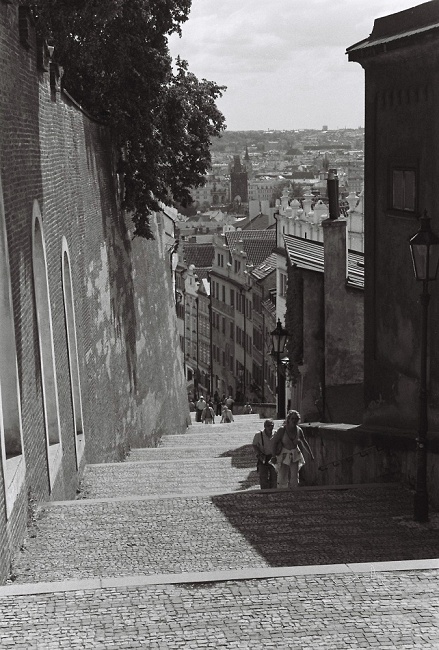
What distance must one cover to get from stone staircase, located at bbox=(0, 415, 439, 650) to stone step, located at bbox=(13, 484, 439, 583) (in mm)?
14

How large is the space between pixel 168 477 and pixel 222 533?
209 inches

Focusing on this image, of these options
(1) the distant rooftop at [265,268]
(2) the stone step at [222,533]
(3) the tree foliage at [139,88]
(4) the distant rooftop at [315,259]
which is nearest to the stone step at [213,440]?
(4) the distant rooftop at [315,259]

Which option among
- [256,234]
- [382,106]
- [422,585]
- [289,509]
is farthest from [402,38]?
[256,234]

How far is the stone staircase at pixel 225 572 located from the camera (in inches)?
264

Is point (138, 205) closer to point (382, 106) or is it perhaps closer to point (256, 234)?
point (382, 106)

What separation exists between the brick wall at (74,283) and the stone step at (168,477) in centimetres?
43

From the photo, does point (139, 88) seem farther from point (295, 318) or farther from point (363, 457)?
point (363, 457)

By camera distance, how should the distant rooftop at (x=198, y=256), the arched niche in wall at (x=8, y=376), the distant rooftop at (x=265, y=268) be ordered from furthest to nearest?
the distant rooftop at (x=198, y=256), the distant rooftop at (x=265, y=268), the arched niche in wall at (x=8, y=376)

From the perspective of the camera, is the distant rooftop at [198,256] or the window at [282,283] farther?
the distant rooftop at [198,256]

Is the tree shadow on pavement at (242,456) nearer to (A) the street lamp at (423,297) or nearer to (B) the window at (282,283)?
(A) the street lamp at (423,297)

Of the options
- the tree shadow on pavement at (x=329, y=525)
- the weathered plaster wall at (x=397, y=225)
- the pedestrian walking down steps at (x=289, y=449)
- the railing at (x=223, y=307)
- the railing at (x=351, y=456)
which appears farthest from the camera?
the railing at (x=223, y=307)

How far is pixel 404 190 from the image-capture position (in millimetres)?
12445

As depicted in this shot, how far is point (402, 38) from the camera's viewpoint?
12.3 metres

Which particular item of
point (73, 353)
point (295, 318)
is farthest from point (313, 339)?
point (73, 353)
